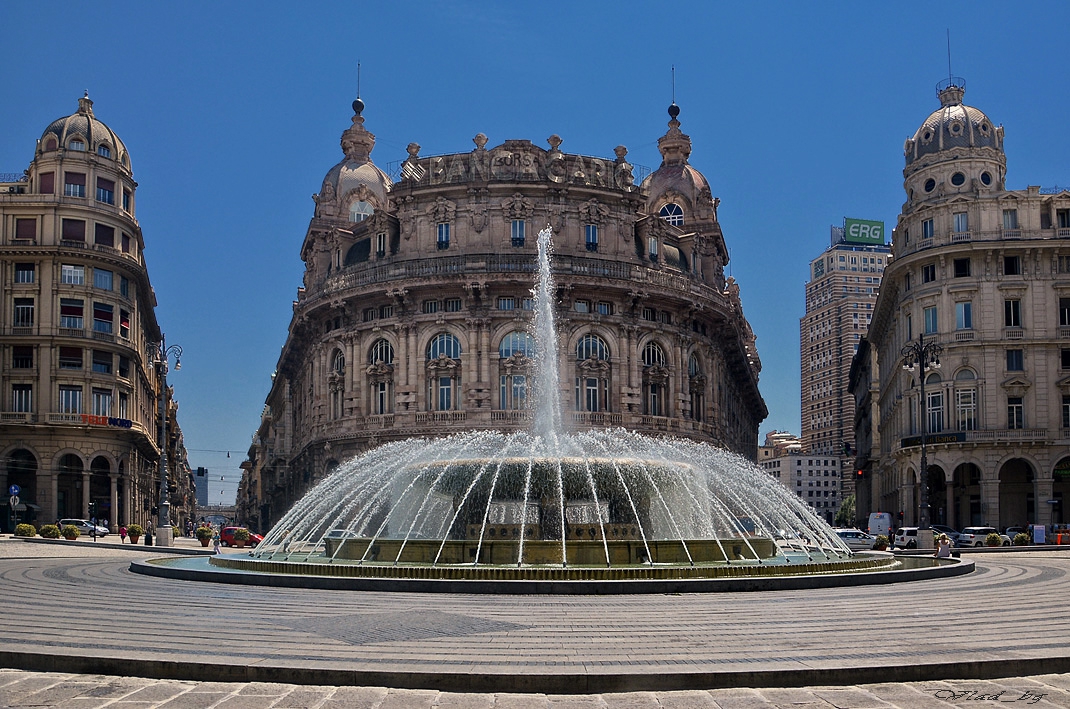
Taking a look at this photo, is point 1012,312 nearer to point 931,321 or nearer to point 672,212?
point 931,321

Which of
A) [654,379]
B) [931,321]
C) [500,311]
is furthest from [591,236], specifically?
[931,321]

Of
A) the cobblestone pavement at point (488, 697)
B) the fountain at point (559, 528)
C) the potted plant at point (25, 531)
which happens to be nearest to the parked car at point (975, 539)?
the fountain at point (559, 528)

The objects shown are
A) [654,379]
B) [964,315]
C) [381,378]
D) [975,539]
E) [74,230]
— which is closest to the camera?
[975,539]

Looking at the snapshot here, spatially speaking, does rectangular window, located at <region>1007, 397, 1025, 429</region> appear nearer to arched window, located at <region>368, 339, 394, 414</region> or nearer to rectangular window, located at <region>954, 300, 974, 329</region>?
rectangular window, located at <region>954, 300, 974, 329</region>

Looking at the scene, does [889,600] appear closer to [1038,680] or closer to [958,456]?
[1038,680]

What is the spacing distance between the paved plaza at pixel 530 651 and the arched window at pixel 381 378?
4107 cm

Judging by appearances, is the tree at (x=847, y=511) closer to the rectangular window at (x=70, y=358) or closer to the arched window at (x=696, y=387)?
the arched window at (x=696, y=387)

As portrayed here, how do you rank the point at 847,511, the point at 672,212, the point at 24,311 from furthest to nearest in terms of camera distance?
1. the point at 847,511
2. the point at 672,212
3. the point at 24,311

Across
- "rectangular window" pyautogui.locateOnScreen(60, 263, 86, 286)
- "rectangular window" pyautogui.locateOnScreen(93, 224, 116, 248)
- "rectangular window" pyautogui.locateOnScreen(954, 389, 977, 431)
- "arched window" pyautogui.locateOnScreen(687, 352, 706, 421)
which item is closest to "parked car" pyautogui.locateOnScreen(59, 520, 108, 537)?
"rectangular window" pyautogui.locateOnScreen(60, 263, 86, 286)

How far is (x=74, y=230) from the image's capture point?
202ft

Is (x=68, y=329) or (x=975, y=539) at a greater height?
(x=68, y=329)

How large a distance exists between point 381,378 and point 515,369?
24.5 ft

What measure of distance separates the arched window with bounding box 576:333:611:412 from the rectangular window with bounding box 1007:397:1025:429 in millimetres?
20378

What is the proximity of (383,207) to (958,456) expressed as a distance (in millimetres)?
39166
